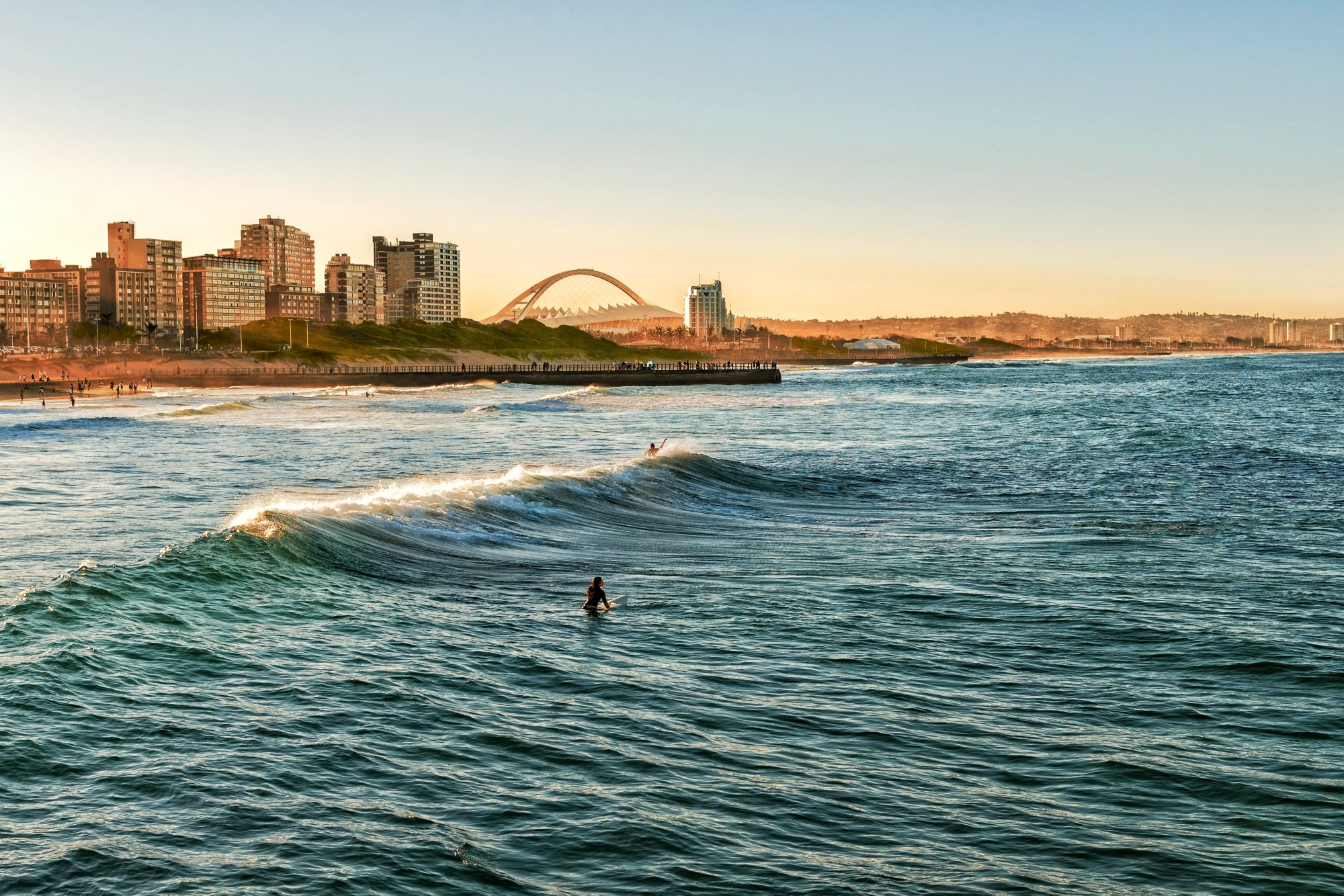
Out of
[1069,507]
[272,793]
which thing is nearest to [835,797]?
[272,793]

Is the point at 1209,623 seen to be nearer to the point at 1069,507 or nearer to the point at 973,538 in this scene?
the point at 973,538

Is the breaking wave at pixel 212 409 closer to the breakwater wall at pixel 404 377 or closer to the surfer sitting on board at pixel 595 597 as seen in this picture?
the breakwater wall at pixel 404 377

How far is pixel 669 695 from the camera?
1450 cm

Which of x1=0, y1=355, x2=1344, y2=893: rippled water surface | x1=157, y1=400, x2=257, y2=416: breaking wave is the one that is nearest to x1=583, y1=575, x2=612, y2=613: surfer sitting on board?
x1=0, y1=355, x2=1344, y2=893: rippled water surface

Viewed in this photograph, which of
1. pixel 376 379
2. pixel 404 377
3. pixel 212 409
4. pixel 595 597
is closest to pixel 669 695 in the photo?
pixel 595 597

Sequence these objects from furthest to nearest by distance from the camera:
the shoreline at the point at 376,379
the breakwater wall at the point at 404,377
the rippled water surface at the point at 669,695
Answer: the breakwater wall at the point at 404,377 < the shoreline at the point at 376,379 < the rippled water surface at the point at 669,695

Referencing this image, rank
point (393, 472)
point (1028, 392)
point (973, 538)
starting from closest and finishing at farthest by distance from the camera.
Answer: point (973, 538) < point (393, 472) < point (1028, 392)

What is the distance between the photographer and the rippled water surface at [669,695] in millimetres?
9961

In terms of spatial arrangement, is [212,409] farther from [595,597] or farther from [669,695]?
[669,695]

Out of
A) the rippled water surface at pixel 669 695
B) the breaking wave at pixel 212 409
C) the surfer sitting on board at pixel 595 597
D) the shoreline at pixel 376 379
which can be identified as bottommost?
the rippled water surface at pixel 669 695

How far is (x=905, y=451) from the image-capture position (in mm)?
55969

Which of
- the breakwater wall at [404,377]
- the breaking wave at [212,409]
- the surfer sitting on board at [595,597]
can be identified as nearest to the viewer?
the surfer sitting on board at [595,597]

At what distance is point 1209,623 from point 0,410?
102m

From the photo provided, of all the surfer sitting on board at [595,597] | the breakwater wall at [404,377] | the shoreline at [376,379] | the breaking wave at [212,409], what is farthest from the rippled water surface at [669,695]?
the breakwater wall at [404,377]
